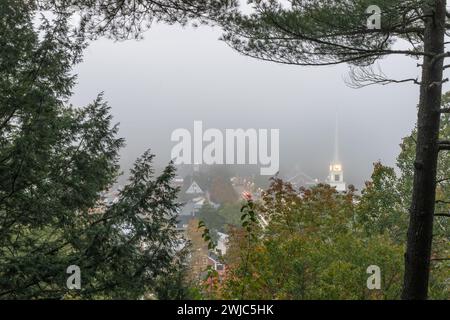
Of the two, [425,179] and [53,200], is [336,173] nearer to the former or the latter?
[425,179]

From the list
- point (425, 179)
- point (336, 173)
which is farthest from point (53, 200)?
point (336, 173)

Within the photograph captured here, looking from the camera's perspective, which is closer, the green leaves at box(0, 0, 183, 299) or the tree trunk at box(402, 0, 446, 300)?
the tree trunk at box(402, 0, 446, 300)

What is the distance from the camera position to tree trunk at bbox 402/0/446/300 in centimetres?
496

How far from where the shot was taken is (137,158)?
6.12 metres

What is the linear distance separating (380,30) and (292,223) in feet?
18.8

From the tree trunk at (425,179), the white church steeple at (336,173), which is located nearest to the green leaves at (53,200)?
the tree trunk at (425,179)

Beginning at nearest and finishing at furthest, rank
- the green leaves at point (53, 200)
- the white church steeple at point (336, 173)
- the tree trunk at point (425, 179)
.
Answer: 1. the tree trunk at point (425, 179)
2. the green leaves at point (53, 200)
3. the white church steeple at point (336, 173)

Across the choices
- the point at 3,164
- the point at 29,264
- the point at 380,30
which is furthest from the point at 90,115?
the point at 380,30

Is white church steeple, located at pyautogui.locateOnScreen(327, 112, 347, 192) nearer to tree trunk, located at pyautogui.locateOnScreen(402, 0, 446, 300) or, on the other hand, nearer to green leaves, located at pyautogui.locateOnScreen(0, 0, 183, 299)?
tree trunk, located at pyautogui.locateOnScreen(402, 0, 446, 300)

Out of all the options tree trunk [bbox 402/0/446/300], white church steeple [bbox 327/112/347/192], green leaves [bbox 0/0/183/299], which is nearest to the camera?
tree trunk [bbox 402/0/446/300]

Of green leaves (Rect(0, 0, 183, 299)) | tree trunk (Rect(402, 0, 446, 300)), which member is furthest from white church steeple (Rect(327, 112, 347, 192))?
green leaves (Rect(0, 0, 183, 299))

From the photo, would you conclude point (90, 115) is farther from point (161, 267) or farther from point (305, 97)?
point (305, 97)

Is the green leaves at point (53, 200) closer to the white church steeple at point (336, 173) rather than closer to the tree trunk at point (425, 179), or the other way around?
the tree trunk at point (425, 179)

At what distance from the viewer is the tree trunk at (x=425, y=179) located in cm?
496
